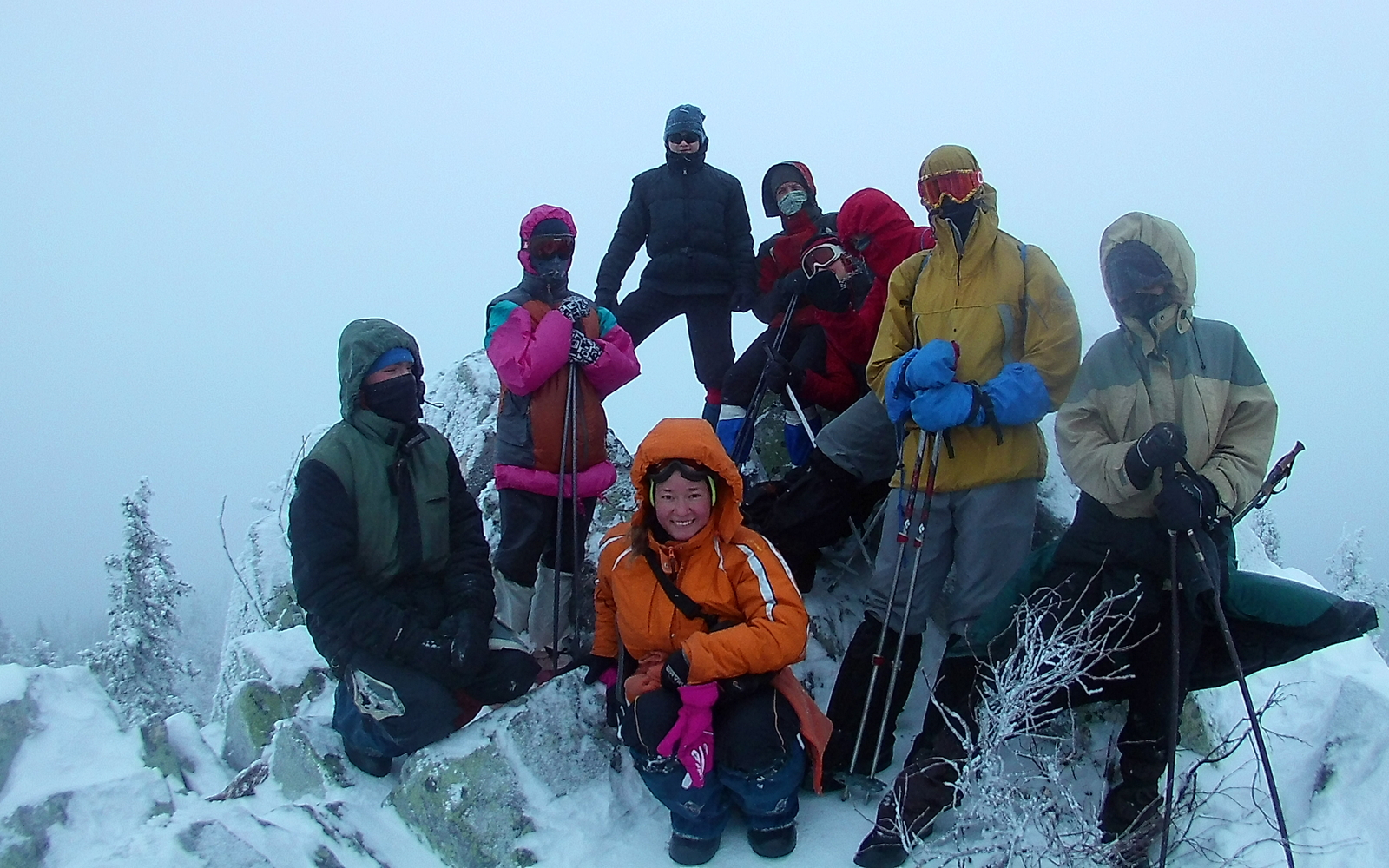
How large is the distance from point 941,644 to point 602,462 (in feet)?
8.55

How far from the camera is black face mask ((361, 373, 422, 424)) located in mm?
4684

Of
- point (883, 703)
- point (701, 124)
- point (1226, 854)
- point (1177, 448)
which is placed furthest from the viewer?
point (701, 124)

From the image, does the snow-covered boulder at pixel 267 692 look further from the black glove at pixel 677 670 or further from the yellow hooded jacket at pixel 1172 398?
the yellow hooded jacket at pixel 1172 398

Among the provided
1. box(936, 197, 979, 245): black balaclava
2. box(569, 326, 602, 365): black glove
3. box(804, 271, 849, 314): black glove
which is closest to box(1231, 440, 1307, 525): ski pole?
box(936, 197, 979, 245): black balaclava

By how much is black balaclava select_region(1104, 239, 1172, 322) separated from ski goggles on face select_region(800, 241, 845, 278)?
7.91ft

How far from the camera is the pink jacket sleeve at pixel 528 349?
17.7 ft

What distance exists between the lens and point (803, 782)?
4.81m

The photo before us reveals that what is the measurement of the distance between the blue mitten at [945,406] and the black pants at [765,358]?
2.05 meters

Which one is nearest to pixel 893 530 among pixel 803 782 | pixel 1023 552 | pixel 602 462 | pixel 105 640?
pixel 1023 552

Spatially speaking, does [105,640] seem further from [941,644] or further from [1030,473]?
[1030,473]

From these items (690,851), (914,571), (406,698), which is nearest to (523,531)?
(406,698)

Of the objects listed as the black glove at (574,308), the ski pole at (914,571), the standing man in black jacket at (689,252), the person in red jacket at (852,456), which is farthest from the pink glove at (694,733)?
the standing man in black jacket at (689,252)

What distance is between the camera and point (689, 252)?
24.1 ft

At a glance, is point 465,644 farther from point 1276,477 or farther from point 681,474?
point 1276,477
